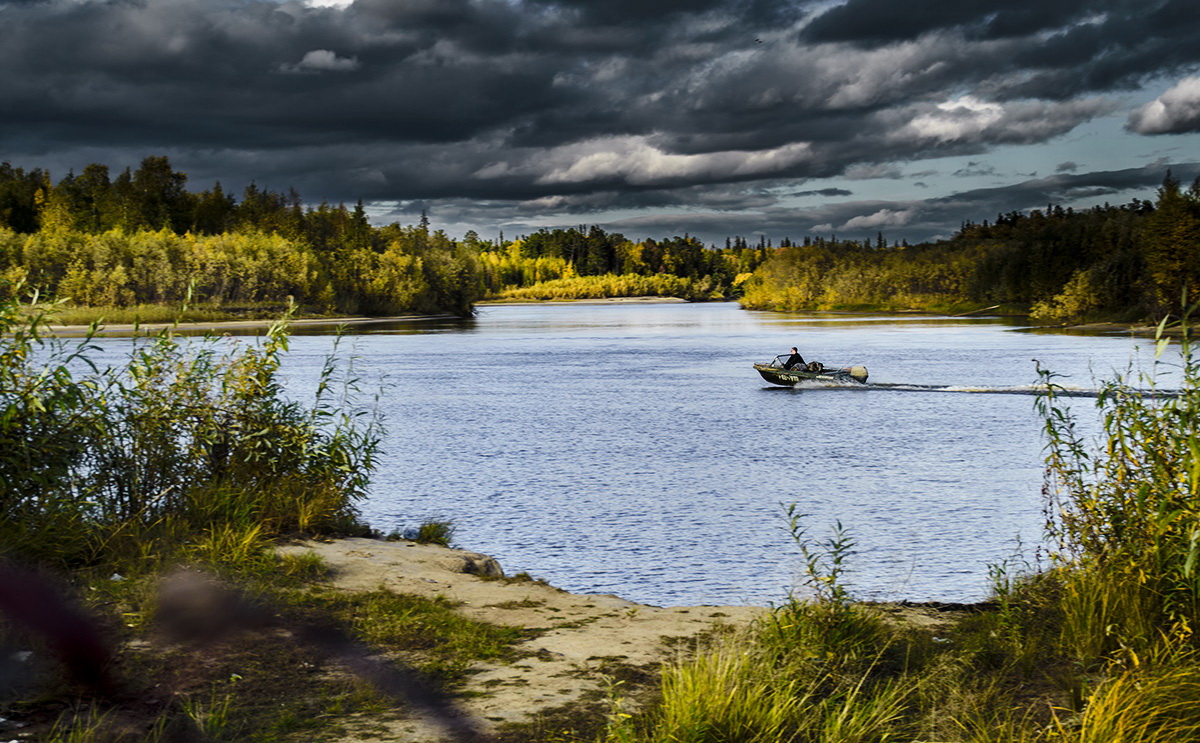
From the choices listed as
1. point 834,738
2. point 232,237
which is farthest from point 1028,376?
point 232,237

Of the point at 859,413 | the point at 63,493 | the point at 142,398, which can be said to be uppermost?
the point at 142,398

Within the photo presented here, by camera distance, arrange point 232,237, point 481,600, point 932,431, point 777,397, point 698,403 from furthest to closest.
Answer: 1. point 232,237
2. point 777,397
3. point 698,403
4. point 932,431
5. point 481,600

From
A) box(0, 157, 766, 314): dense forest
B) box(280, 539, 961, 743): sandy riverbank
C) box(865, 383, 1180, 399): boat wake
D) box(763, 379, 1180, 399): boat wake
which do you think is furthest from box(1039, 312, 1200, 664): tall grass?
box(0, 157, 766, 314): dense forest

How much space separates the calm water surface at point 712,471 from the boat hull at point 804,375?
0.57m

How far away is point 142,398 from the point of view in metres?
11.0

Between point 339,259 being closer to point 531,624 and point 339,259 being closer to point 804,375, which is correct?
point 804,375

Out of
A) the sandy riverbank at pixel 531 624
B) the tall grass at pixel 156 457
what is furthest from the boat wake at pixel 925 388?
the tall grass at pixel 156 457

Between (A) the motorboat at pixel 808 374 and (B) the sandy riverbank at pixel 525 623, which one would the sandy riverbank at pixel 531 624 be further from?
(A) the motorboat at pixel 808 374

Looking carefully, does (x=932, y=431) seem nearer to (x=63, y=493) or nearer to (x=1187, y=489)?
(x=1187, y=489)

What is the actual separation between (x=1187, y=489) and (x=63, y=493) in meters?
9.79

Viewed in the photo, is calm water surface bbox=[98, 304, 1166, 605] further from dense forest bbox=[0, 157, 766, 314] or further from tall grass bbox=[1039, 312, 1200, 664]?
dense forest bbox=[0, 157, 766, 314]

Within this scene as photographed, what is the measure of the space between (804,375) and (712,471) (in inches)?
940

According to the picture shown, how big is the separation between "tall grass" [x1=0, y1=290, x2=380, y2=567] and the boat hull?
36.5 meters

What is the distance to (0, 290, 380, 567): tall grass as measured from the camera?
356 inches
